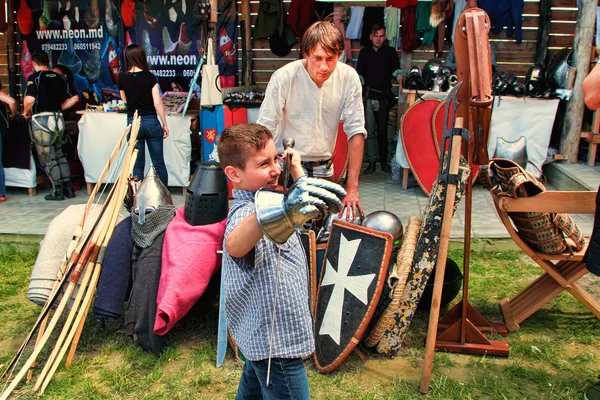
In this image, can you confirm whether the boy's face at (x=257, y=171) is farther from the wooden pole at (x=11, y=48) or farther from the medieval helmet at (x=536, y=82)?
the wooden pole at (x=11, y=48)

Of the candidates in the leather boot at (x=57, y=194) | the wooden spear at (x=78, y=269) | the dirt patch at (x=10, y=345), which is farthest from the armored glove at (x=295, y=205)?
the leather boot at (x=57, y=194)

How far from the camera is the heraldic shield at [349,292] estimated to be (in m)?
2.98

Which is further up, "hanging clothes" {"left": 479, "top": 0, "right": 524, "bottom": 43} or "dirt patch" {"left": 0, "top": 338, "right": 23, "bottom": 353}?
"hanging clothes" {"left": 479, "top": 0, "right": 524, "bottom": 43}

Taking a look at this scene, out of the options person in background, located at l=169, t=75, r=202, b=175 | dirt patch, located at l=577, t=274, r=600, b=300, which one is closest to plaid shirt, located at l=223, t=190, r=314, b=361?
dirt patch, located at l=577, t=274, r=600, b=300

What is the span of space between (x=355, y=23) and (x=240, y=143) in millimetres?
6642

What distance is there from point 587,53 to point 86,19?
6898mm

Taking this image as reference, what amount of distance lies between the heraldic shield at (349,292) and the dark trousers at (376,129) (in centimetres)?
465

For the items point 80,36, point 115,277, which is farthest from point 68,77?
point 115,277

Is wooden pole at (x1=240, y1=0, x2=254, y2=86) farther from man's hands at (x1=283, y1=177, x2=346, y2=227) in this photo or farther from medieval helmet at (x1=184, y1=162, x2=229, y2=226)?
man's hands at (x1=283, y1=177, x2=346, y2=227)

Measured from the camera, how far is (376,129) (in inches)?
305

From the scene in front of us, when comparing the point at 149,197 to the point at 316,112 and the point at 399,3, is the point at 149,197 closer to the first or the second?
the point at 316,112

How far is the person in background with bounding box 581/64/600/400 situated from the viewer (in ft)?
7.68

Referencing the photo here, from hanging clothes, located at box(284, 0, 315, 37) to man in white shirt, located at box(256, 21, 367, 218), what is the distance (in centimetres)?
478

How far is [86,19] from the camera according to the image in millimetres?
8320
